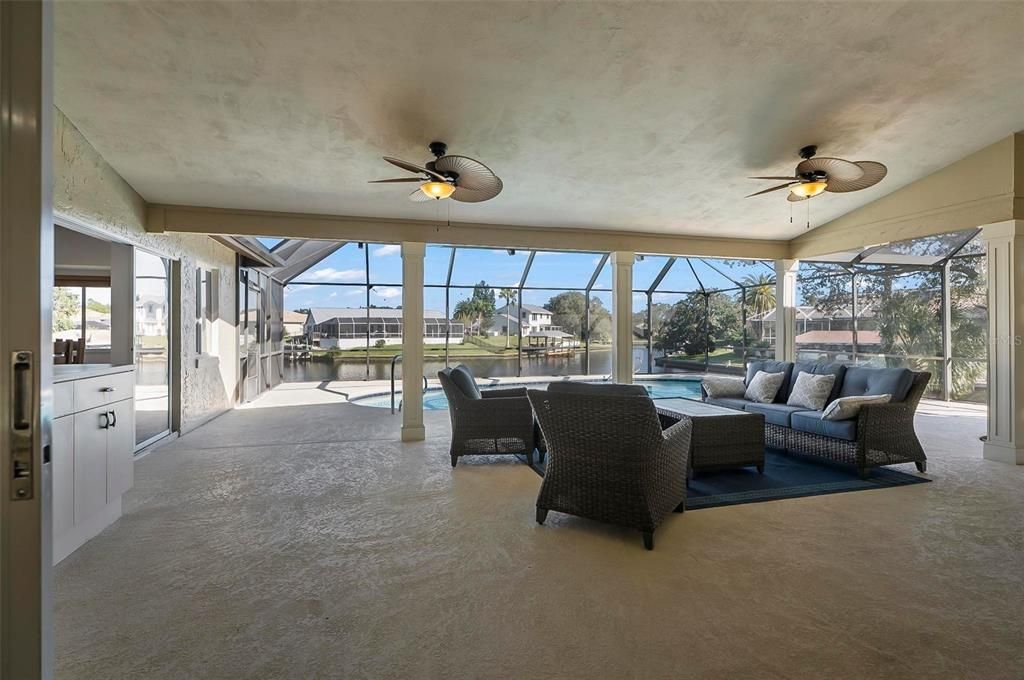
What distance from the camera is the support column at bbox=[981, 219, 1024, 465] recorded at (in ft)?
13.2

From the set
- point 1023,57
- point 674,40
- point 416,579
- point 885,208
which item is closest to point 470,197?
point 674,40

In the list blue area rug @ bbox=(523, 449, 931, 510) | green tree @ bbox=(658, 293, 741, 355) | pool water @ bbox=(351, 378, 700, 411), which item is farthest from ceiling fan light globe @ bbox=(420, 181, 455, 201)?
green tree @ bbox=(658, 293, 741, 355)

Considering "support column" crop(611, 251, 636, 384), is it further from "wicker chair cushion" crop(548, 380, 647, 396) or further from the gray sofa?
the gray sofa

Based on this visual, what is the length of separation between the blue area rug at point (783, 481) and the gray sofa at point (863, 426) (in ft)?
0.39

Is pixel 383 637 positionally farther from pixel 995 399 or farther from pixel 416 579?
pixel 995 399

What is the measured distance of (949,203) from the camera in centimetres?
441

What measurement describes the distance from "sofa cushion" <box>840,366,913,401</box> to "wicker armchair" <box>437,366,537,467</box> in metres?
2.89

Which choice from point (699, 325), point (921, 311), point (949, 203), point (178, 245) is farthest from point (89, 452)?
point (921, 311)

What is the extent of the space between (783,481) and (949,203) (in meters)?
3.11

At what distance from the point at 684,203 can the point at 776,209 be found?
3.75ft

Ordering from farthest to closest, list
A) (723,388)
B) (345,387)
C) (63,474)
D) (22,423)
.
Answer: (345,387), (723,388), (63,474), (22,423)

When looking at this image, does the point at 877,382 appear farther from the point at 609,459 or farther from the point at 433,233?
the point at 433,233

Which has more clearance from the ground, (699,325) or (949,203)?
(949,203)

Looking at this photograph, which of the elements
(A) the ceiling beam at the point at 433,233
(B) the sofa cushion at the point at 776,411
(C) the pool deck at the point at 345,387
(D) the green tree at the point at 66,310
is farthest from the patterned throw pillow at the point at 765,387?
(D) the green tree at the point at 66,310
